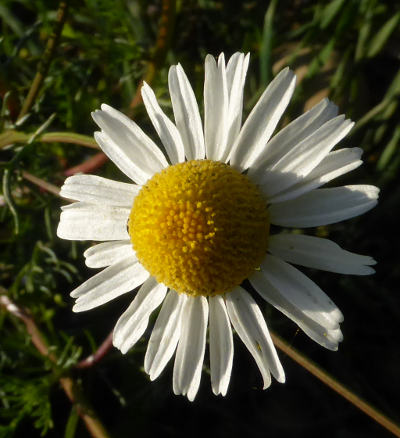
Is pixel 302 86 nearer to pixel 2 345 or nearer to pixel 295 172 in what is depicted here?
pixel 295 172

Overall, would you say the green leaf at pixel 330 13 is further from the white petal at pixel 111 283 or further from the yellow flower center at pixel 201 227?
the white petal at pixel 111 283

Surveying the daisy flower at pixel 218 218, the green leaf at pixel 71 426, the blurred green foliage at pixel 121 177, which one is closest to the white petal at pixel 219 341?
the daisy flower at pixel 218 218

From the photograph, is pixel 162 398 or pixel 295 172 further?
pixel 162 398

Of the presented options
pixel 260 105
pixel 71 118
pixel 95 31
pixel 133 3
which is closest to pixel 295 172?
pixel 260 105

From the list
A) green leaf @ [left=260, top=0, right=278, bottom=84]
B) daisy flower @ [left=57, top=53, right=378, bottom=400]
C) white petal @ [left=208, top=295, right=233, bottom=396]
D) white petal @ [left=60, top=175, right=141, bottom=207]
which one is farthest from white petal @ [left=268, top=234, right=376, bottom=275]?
green leaf @ [left=260, top=0, right=278, bottom=84]

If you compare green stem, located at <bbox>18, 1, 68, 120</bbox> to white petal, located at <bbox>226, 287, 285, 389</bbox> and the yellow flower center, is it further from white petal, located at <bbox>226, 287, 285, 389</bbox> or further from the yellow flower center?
white petal, located at <bbox>226, 287, 285, 389</bbox>

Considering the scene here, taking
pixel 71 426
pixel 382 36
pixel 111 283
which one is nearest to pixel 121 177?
pixel 111 283
